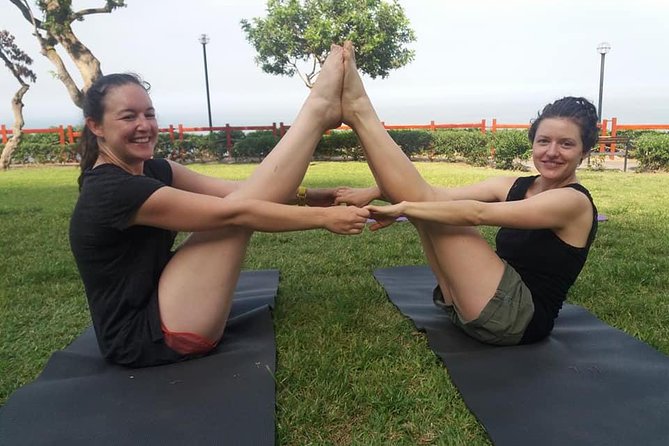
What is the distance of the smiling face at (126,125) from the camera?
6.87ft

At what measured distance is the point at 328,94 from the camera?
244 cm

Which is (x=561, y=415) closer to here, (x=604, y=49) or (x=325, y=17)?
(x=604, y=49)

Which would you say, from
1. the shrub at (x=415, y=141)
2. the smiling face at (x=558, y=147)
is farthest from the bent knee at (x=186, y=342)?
the shrub at (x=415, y=141)

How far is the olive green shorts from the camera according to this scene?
7.32 ft

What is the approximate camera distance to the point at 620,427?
180 centimetres

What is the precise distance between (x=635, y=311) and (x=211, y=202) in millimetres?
2517

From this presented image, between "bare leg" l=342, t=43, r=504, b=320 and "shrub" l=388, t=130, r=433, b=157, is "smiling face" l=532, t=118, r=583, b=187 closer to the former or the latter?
"bare leg" l=342, t=43, r=504, b=320

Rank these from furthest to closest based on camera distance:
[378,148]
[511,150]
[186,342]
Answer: [511,150] < [378,148] < [186,342]

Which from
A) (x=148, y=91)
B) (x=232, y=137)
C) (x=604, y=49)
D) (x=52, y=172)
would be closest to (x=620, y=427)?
(x=148, y=91)

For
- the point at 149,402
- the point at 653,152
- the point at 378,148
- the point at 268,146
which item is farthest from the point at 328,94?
the point at 268,146

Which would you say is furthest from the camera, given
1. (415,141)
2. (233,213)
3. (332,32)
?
(332,32)

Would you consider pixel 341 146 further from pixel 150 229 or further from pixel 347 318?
pixel 150 229

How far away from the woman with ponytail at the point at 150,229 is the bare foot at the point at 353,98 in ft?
0.99

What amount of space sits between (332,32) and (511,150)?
11022 mm
